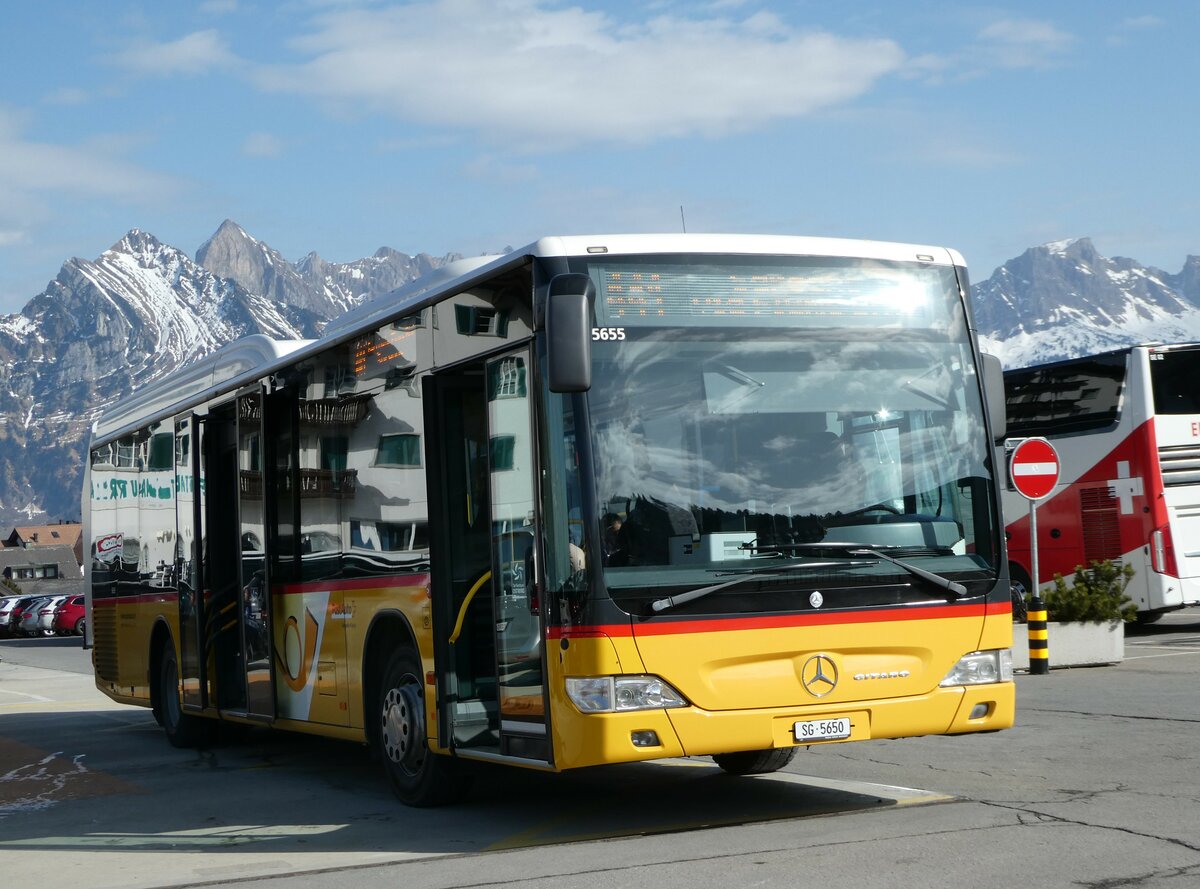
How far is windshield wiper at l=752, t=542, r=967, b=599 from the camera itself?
8.38 metres

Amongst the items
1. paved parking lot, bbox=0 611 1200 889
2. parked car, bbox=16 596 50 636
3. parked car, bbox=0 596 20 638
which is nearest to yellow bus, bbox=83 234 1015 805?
paved parking lot, bbox=0 611 1200 889

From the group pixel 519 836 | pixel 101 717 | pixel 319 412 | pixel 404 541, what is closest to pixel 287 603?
pixel 319 412

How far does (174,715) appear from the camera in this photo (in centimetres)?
1530

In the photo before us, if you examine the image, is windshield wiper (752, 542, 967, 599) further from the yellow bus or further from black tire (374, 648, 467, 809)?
black tire (374, 648, 467, 809)

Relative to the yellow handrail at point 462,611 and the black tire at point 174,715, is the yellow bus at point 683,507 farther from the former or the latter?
the black tire at point 174,715

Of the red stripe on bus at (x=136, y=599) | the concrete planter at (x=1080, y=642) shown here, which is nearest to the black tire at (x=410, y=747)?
→ the red stripe on bus at (x=136, y=599)

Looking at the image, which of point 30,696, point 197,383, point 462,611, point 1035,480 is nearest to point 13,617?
point 30,696

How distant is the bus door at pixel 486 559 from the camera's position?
28.5 feet

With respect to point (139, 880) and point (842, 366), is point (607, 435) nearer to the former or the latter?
point (842, 366)

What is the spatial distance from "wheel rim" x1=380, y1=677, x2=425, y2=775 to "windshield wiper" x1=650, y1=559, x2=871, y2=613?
226cm

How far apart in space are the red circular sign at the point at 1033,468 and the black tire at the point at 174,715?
28.2 ft

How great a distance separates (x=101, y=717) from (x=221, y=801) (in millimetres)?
9416

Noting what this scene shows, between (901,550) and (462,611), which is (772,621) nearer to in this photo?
(901,550)

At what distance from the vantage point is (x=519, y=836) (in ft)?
29.0
